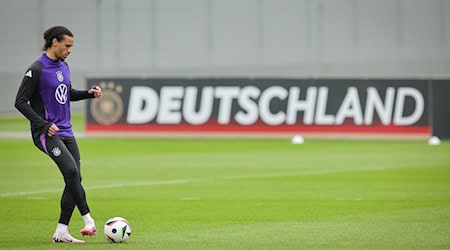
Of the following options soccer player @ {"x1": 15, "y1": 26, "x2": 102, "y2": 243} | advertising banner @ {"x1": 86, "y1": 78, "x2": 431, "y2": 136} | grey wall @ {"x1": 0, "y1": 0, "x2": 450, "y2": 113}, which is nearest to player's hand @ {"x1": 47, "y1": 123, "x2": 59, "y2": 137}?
soccer player @ {"x1": 15, "y1": 26, "x2": 102, "y2": 243}

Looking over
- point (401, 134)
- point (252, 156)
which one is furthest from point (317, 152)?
point (401, 134)

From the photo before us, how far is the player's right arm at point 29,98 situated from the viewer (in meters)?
12.2

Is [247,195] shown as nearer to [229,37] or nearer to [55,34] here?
[55,34]

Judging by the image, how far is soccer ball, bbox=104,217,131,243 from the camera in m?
12.1

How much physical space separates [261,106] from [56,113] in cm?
2015

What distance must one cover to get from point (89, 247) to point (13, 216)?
11.5 ft

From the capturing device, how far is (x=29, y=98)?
12.3 metres

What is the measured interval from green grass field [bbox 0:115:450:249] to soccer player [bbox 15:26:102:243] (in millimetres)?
453

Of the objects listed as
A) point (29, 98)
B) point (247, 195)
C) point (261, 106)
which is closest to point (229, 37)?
point (261, 106)

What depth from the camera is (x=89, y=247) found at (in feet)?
39.0

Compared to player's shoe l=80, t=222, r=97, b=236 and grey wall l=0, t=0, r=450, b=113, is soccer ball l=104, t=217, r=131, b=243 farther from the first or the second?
grey wall l=0, t=0, r=450, b=113

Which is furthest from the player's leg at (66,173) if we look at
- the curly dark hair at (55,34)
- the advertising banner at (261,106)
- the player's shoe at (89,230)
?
the advertising banner at (261,106)

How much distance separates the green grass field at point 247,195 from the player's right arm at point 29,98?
1.31m

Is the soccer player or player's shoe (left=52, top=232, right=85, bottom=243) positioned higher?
the soccer player
